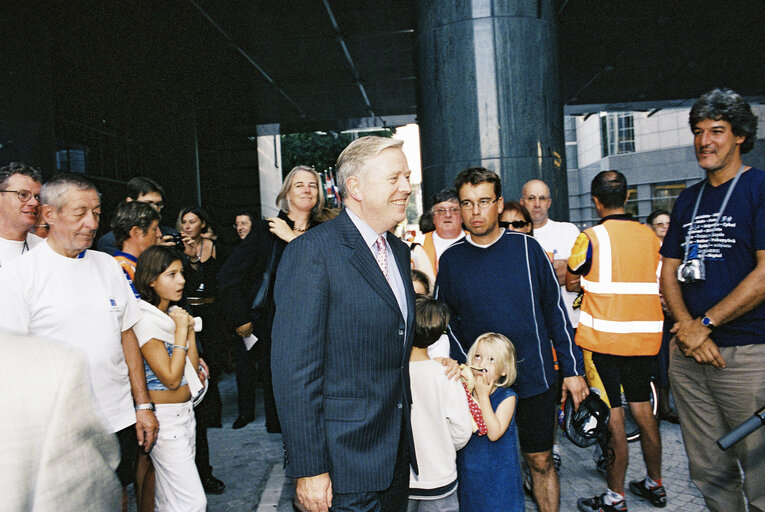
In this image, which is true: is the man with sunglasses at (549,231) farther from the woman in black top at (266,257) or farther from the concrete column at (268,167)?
the concrete column at (268,167)

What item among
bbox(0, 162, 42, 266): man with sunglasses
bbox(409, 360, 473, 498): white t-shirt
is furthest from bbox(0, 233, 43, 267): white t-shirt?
bbox(409, 360, 473, 498): white t-shirt

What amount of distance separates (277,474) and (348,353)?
326cm

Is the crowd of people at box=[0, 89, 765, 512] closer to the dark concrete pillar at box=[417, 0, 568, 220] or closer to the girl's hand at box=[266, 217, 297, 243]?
the girl's hand at box=[266, 217, 297, 243]

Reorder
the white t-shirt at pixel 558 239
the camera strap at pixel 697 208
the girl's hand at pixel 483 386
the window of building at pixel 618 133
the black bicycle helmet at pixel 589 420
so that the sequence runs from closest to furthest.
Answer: the camera strap at pixel 697 208 → the girl's hand at pixel 483 386 → the black bicycle helmet at pixel 589 420 → the white t-shirt at pixel 558 239 → the window of building at pixel 618 133

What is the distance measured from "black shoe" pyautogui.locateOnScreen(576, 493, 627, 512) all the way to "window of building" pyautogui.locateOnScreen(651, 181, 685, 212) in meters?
26.1

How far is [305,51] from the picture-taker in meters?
11.3

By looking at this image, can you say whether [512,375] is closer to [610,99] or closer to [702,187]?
[702,187]

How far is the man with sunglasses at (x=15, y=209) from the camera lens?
3461mm

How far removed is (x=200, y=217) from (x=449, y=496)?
496 centimetres

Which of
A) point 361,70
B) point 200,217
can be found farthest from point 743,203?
point 361,70

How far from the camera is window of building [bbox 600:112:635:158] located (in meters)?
29.9

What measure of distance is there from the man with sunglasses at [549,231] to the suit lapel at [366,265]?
10.7 feet

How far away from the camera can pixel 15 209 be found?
3.46m

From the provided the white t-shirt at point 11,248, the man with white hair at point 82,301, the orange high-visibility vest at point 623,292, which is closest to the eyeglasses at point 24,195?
the white t-shirt at point 11,248
